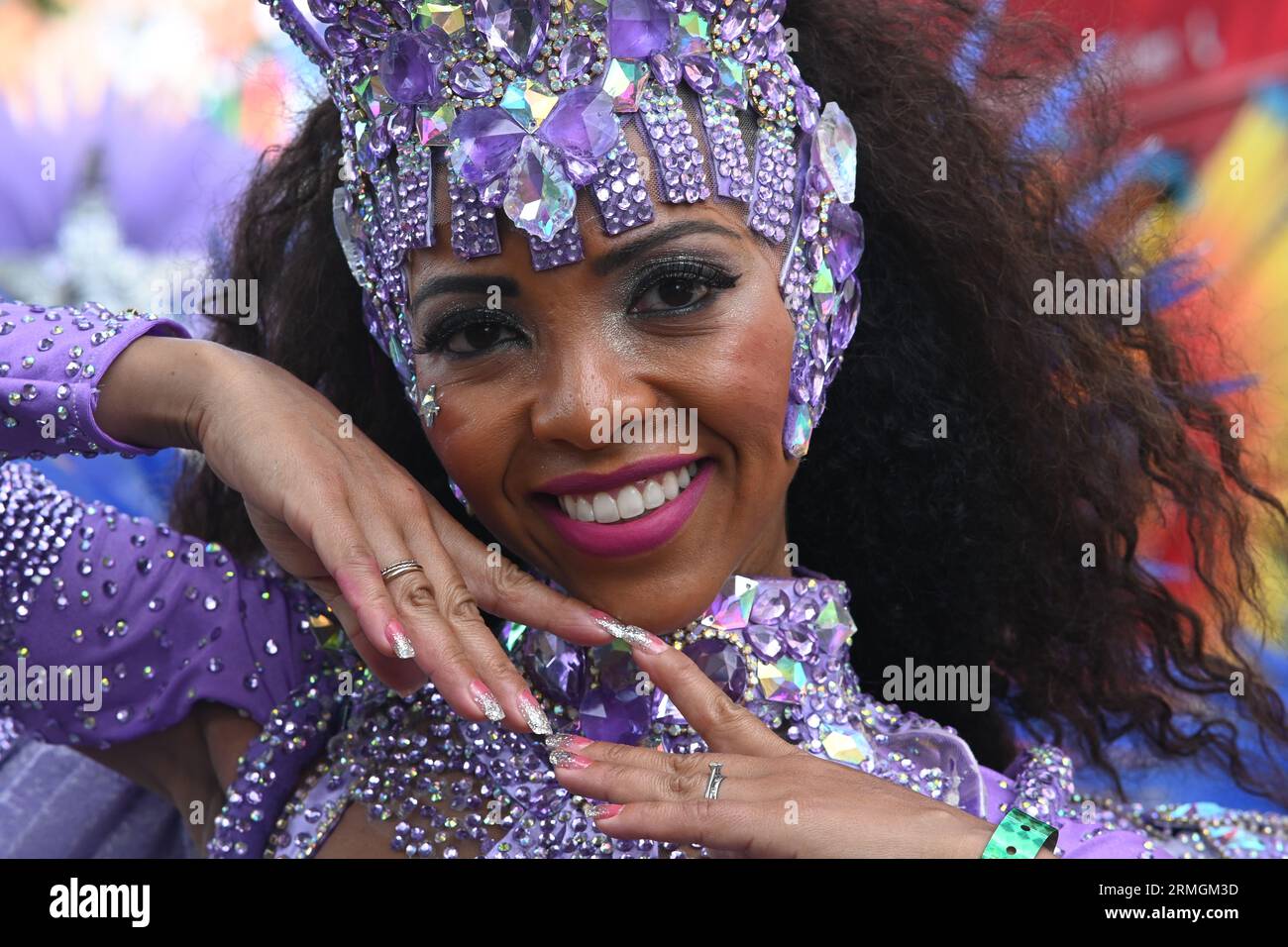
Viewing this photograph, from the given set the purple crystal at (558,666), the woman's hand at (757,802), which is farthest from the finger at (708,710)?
the purple crystal at (558,666)

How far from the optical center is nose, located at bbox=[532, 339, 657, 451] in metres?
1.83

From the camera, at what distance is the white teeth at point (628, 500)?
75.0 inches

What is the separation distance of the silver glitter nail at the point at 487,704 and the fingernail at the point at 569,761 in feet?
0.25

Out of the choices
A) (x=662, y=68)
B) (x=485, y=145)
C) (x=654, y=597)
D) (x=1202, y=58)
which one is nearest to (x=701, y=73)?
(x=662, y=68)

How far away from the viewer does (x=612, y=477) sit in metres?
1.87

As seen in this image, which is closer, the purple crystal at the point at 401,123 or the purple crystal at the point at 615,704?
the purple crystal at the point at 401,123

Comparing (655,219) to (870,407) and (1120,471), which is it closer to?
(870,407)

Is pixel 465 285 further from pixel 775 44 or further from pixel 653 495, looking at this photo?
pixel 775 44

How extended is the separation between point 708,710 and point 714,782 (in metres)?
0.11

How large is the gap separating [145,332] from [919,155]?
3.47 ft

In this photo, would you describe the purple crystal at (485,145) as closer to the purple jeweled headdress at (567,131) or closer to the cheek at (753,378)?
the purple jeweled headdress at (567,131)

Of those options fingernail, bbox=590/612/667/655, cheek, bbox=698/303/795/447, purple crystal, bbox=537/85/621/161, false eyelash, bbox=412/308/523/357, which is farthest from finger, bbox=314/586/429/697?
purple crystal, bbox=537/85/621/161

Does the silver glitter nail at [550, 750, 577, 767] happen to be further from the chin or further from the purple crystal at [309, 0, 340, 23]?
the purple crystal at [309, 0, 340, 23]
